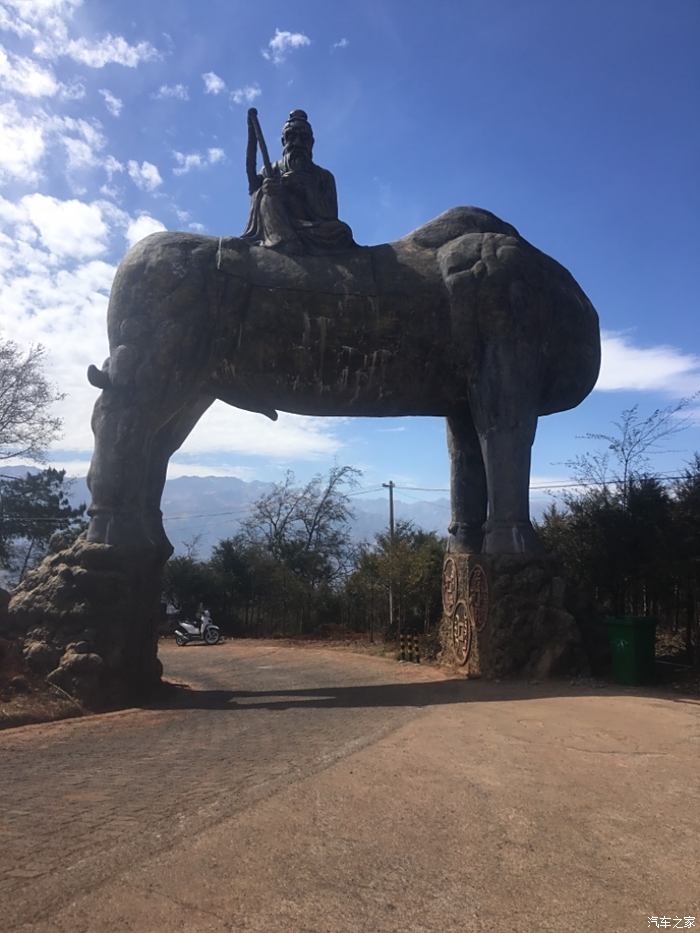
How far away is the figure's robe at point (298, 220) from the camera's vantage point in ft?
32.2

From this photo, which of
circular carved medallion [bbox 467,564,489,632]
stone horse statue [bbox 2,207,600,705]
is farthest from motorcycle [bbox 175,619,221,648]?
circular carved medallion [bbox 467,564,489,632]

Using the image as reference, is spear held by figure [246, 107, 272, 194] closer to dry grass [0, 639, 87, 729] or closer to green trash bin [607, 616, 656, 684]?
dry grass [0, 639, 87, 729]

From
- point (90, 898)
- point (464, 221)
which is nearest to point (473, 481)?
point (464, 221)

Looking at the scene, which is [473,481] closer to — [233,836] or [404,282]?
[404,282]

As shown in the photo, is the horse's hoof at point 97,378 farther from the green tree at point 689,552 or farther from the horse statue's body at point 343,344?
the green tree at point 689,552

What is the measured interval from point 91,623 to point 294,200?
6072mm

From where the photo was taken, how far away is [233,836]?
3.53 m

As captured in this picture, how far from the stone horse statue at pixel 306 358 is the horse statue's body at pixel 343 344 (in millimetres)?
19

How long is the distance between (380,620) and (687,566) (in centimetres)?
1172

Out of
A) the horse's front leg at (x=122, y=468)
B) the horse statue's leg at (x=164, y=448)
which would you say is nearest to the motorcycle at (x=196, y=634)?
the horse statue's leg at (x=164, y=448)

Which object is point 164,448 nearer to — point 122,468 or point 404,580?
point 122,468

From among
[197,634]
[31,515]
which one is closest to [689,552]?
[197,634]

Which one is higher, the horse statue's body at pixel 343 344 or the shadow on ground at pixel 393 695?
the horse statue's body at pixel 343 344

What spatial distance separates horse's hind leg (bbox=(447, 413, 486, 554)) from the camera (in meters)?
11.3
